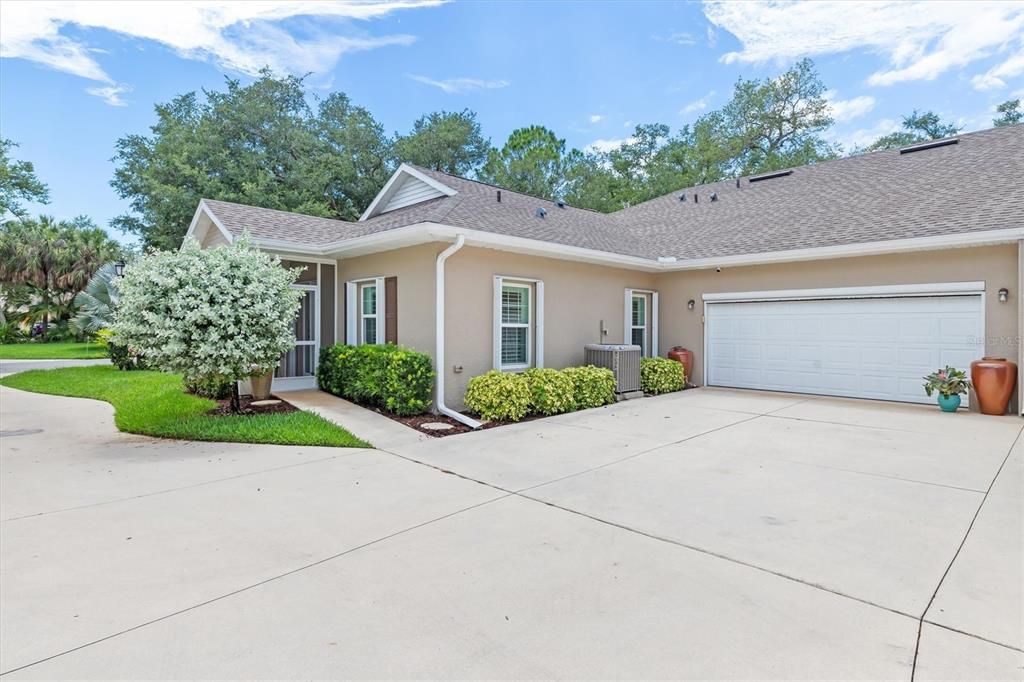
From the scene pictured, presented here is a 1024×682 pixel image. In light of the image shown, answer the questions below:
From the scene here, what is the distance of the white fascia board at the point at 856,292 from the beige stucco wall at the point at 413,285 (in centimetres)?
673

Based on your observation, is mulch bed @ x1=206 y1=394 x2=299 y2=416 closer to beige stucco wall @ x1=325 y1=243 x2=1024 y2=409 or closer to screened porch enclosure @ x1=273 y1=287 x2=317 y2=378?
screened porch enclosure @ x1=273 y1=287 x2=317 y2=378

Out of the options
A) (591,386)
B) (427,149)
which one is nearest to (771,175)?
(591,386)

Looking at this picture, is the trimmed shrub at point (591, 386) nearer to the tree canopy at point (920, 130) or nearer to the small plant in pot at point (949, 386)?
the small plant in pot at point (949, 386)

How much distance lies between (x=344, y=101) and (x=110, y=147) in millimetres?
10605

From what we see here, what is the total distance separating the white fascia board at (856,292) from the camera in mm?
8914

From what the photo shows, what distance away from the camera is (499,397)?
8.05 m

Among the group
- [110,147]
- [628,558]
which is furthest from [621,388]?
[110,147]

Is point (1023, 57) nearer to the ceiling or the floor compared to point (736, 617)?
nearer to the ceiling

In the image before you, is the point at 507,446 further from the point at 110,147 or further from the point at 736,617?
the point at 110,147

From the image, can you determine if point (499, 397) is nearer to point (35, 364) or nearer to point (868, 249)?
point (868, 249)

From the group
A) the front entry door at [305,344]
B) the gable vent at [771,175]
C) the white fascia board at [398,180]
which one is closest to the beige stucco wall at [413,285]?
the front entry door at [305,344]

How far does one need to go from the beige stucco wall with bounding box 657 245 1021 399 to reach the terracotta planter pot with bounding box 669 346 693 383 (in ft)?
0.44

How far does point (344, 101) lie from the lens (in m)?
27.1

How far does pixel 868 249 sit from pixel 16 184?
26.2 metres
